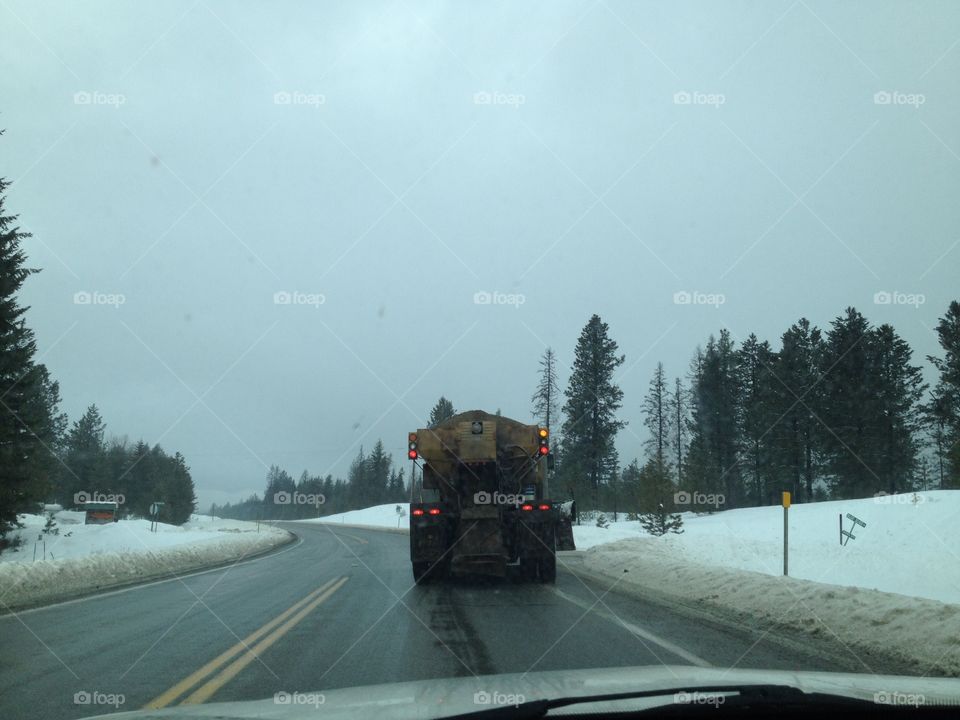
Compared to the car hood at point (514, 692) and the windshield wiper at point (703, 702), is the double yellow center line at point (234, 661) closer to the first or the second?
the car hood at point (514, 692)

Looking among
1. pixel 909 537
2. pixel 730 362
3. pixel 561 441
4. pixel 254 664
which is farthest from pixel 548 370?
pixel 254 664

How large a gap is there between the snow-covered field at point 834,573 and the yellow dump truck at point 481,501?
213 centimetres

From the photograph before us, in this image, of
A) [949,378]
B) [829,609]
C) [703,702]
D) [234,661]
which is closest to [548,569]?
[829,609]

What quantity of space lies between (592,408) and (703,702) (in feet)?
198

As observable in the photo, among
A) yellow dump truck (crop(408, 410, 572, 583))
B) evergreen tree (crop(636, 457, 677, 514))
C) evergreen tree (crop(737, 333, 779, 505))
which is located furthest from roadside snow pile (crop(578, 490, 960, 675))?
evergreen tree (crop(737, 333, 779, 505))

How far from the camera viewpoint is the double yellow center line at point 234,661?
575cm

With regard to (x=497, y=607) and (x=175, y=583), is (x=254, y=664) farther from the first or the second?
(x=175, y=583)

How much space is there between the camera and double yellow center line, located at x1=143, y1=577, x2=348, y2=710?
18.9 ft

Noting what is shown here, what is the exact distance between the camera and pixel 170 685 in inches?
243

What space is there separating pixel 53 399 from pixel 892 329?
82.3 m

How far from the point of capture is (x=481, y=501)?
14.9m

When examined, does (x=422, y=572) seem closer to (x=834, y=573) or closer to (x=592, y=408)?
(x=834, y=573)

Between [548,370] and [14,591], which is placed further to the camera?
[548,370]

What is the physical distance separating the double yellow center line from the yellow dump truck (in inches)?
141
